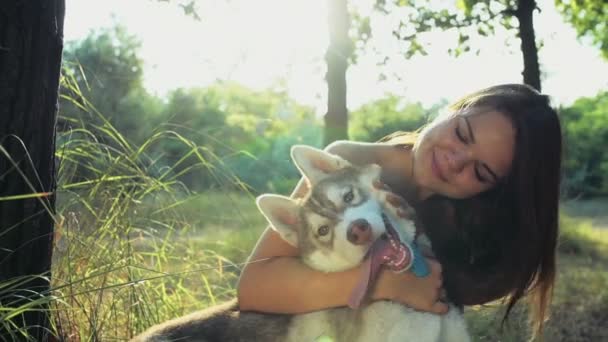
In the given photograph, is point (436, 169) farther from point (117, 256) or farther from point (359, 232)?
point (117, 256)

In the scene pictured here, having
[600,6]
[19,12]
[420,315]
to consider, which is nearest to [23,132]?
[19,12]

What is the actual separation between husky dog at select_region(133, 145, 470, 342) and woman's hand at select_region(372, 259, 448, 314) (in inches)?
1.1

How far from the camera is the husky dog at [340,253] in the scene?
7.29ft

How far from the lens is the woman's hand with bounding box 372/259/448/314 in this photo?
226 cm

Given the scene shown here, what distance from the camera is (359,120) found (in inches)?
741

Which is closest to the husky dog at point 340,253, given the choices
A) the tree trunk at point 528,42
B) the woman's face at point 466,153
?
the woman's face at point 466,153

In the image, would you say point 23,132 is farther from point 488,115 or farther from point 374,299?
point 488,115

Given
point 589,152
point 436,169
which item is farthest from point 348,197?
point 589,152

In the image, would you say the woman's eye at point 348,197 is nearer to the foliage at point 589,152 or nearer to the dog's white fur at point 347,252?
the dog's white fur at point 347,252

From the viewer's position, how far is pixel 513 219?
2.85 metres

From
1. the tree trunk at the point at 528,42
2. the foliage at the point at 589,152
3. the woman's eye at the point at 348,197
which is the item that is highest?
the tree trunk at the point at 528,42

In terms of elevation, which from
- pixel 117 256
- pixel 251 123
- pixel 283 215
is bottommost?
pixel 251 123

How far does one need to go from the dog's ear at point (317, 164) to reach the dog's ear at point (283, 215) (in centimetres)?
13

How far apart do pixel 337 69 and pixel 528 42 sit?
2571 mm
